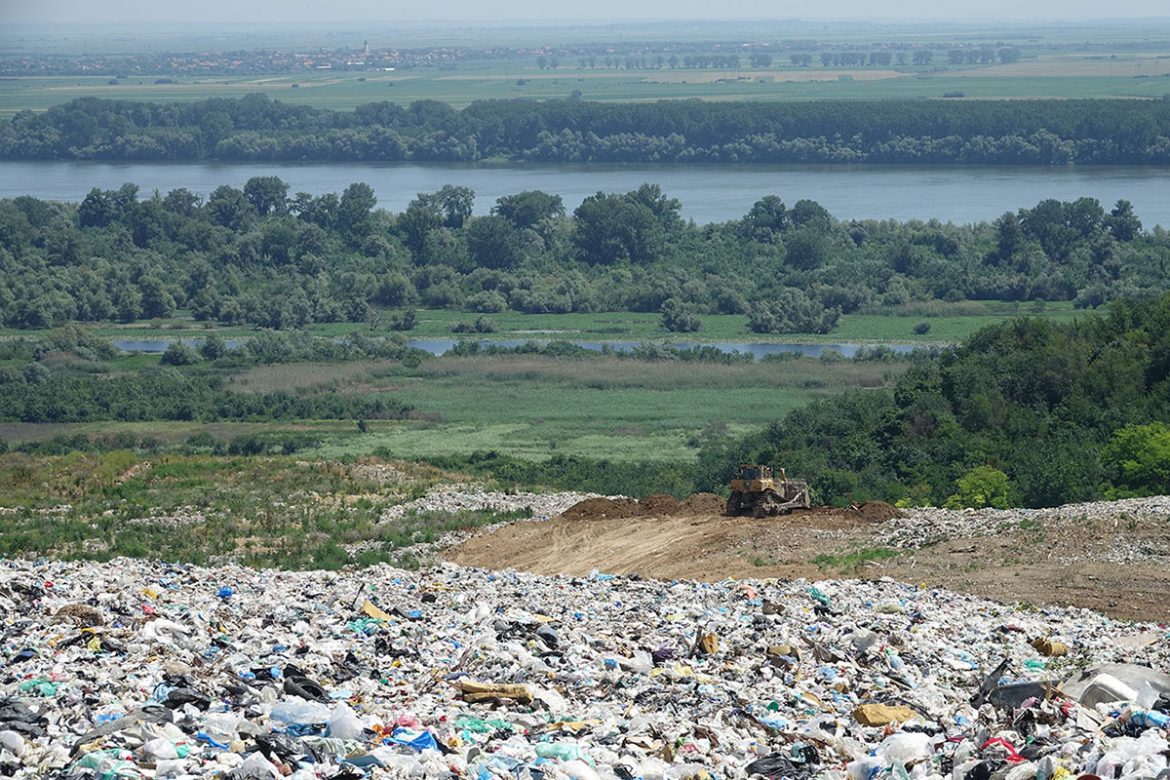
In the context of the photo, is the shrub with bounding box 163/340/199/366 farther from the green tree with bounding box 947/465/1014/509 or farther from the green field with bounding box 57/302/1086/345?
the green tree with bounding box 947/465/1014/509

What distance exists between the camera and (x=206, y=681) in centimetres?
1101

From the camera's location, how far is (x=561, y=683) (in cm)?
1164

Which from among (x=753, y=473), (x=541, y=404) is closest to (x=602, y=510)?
(x=753, y=473)

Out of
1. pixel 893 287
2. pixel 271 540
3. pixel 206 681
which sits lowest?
pixel 893 287

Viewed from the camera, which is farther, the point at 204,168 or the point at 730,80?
the point at 730,80

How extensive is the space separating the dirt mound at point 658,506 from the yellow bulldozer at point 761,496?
2.87ft

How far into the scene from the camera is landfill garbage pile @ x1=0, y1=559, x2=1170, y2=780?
9438 mm

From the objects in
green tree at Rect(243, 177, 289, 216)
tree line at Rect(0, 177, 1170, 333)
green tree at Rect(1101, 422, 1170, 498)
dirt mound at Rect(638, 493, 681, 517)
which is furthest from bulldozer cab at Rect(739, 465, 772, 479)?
green tree at Rect(243, 177, 289, 216)

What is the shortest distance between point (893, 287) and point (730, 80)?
4420 inches

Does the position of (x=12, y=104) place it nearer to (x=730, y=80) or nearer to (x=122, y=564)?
(x=730, y=80)

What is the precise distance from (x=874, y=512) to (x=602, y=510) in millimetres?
3551

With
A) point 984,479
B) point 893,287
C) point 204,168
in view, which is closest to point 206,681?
point 984,479

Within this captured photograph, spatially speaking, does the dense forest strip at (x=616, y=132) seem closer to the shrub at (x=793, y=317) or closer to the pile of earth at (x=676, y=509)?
the shrub at (x=793, y=317)

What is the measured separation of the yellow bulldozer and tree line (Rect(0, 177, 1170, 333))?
33.9 m
